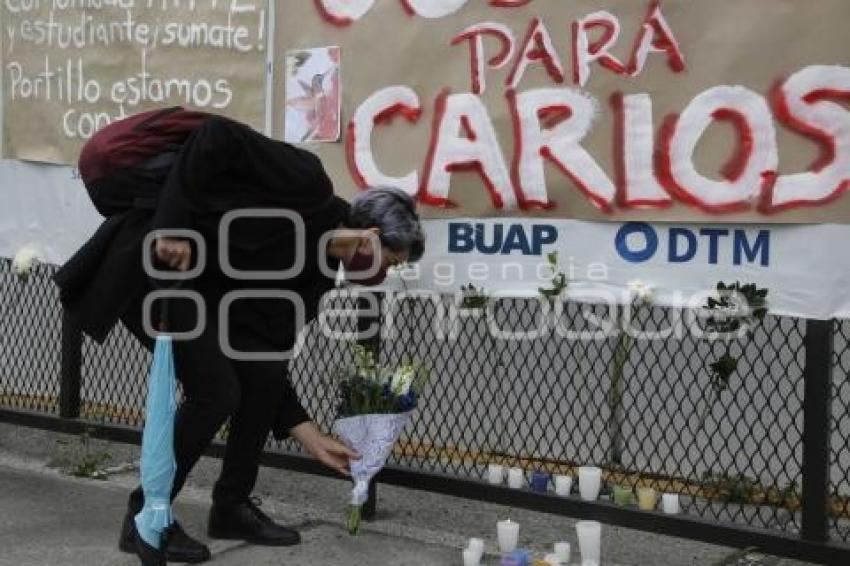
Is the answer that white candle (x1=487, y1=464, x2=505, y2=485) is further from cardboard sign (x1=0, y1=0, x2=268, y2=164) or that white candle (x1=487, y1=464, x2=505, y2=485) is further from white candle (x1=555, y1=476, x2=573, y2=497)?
cardboard sign (x1=0, y1=0, x2=268, y2=164)

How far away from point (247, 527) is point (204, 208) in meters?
1.16

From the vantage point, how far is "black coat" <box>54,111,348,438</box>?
324cm

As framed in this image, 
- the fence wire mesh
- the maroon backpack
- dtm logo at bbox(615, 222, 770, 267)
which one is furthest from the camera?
the fence wire mesh

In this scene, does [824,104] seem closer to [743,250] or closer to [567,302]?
[743,250]

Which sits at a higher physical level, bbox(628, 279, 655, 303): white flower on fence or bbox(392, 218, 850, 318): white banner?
bbox(392, 218, 850, 318): white banner

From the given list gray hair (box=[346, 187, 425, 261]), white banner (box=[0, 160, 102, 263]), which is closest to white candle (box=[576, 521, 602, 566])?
gray hair (box=[346, 187, 425, 261])

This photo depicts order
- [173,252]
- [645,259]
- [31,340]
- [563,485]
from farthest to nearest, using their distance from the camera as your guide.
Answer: [31,340] < [563,485] < [645,259] < [173,252]

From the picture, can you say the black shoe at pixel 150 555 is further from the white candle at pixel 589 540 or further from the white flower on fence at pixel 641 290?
the white flower on fence at pixel 641 290

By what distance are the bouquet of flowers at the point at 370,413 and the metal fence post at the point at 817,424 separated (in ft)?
4.12

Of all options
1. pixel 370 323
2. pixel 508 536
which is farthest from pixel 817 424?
pixel 370 323

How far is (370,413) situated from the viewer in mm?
3629

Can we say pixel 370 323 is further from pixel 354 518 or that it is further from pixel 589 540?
pixel 589 540

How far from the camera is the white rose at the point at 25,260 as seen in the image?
16.6ft

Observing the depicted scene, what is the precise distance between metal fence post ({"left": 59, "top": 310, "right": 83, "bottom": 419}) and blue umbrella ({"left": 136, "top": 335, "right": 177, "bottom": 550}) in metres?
2.00
